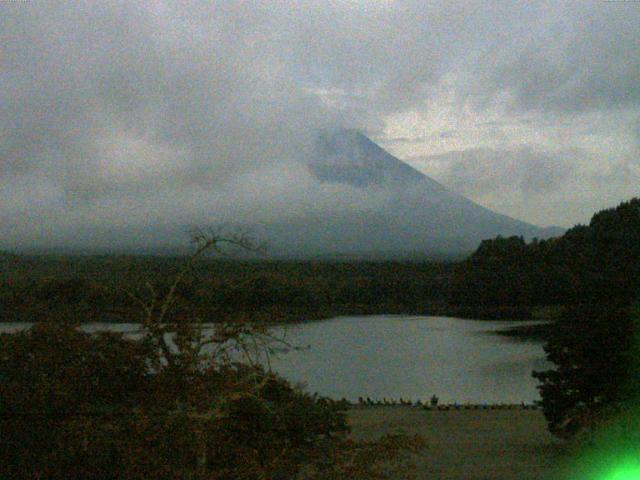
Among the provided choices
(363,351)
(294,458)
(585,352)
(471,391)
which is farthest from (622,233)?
(294,458)

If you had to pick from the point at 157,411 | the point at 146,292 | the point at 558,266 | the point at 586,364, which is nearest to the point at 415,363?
the point at 586,364

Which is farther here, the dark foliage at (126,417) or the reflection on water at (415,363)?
the reflection on water at (415,363)

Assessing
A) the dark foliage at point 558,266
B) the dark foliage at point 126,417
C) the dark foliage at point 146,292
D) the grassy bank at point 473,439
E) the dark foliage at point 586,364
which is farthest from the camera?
the dark foliage at point 558,266

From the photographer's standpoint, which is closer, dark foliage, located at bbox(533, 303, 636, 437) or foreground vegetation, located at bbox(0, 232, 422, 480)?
foreground vegetation, located at bbox(0, 232, 422, 480)

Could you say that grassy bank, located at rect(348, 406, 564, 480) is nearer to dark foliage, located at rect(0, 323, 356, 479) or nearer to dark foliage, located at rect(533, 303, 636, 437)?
dark foliage, located at rect(533, 303, 636, 437)

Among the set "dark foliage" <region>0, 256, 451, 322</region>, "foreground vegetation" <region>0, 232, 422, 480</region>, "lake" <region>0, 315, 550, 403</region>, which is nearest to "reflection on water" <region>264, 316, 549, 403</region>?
"lake" <region>0, 315, 550, 403</region>

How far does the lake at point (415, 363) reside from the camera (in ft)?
71.8

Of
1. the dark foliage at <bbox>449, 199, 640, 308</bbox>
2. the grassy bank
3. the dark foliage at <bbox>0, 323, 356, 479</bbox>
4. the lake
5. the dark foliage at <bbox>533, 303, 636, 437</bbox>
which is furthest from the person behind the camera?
the dark foliage at <bbox>449, 199, 640, 308</bbox>

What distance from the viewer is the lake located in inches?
861

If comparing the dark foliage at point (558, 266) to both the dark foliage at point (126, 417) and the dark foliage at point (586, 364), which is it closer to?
the dark foliage at point (586, 364)

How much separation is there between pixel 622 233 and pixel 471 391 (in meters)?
23.1

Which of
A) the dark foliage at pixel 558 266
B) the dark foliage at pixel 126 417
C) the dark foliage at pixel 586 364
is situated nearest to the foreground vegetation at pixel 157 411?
the dark foliage at pixel 126 417

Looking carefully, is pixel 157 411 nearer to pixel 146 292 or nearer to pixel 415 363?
pixel 146 292

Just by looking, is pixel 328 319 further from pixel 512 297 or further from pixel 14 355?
pixel 14 355
